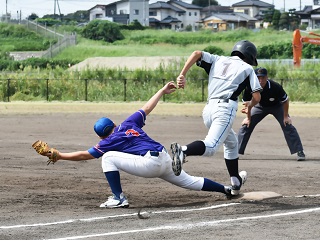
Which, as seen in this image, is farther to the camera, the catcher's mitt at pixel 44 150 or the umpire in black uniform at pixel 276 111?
the umpire in black uniform at pixel 276 111

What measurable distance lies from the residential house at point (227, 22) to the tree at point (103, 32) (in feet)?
101

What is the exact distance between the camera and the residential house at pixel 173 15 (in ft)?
387

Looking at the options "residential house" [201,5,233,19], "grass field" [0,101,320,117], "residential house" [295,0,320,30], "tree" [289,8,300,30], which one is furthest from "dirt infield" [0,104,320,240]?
"residential house" [201,5,233,19]

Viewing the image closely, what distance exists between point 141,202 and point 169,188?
4.48ft

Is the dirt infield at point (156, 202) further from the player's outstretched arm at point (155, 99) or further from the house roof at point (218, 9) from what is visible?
the house roof at point (218, 9)

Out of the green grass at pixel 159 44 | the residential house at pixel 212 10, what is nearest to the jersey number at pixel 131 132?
the green grass at pixel 159 44

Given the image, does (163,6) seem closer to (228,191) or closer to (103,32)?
(103,32)

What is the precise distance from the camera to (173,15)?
125812 mm

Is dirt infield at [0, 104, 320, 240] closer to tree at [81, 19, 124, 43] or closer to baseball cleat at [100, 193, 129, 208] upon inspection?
baseball cleat at [100, 193, 129, 208]

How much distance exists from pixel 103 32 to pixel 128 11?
36.2m

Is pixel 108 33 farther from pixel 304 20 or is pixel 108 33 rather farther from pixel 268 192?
pixel 268 192

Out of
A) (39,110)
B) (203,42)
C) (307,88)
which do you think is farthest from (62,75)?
(203,42)

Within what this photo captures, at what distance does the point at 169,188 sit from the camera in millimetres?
11328

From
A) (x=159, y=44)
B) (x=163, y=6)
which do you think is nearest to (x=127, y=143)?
(x=159, y=44)
